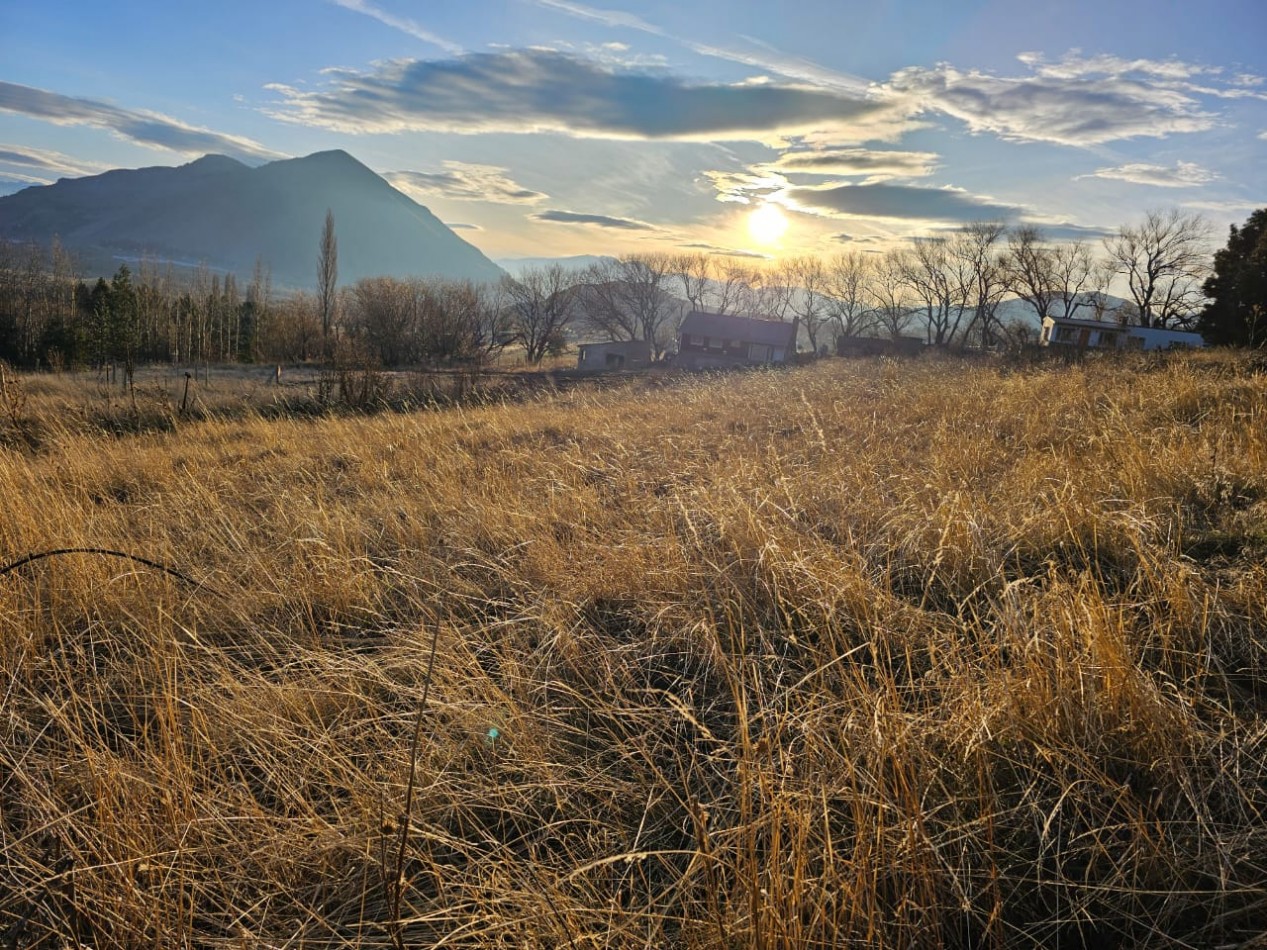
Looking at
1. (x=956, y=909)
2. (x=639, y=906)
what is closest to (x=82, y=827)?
(x=639, y=906)

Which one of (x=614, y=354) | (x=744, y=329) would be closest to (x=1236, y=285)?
(x=744, y=329)

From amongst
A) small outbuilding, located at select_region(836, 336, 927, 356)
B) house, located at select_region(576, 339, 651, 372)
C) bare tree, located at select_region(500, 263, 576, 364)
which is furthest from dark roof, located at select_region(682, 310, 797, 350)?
bare tree, located at select_region(500, 263, 576, 364)

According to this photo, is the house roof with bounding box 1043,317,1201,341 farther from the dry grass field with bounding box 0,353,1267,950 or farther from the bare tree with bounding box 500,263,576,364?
the dry grass field with bounding box 0,353,1267,950

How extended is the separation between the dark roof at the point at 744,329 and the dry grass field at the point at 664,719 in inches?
2196

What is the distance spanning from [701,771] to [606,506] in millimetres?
2670

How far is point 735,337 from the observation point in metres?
58.2

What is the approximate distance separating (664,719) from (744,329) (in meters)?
58.7

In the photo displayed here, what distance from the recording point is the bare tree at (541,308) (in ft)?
218

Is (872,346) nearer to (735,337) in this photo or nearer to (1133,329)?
(735,337)

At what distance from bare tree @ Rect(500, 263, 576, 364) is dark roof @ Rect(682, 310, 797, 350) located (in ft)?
52.1

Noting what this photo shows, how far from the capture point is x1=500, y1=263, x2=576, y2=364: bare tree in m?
66.6

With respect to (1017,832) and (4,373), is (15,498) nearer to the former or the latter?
(4,373)

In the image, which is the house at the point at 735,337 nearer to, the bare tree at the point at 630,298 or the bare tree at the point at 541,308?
the bare tree at the point at 630,298

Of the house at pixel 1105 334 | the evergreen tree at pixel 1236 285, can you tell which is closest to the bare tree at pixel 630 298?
the house at pixel 1105 334
